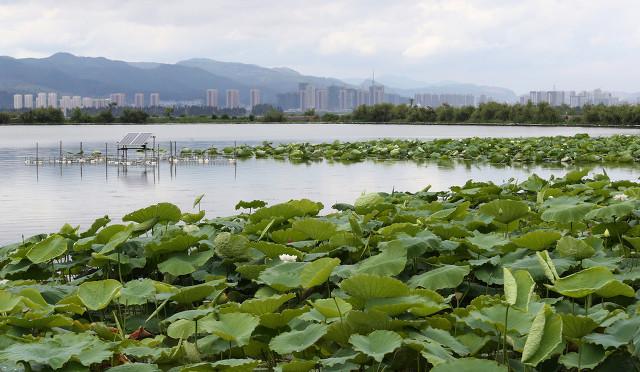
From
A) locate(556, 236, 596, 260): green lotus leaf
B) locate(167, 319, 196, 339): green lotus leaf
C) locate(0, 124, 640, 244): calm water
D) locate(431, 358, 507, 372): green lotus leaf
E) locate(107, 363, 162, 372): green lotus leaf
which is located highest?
locate(556, 236, 596, 260): green lotus leaf

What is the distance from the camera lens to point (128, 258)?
4.18 m

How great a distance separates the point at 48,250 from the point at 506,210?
98.2 inches

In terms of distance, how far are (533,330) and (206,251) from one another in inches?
83.8

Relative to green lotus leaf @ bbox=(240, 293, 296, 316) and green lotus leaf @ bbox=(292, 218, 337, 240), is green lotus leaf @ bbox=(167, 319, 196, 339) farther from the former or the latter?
green lotus leaf @ bbox=(292, 218, 337, 240)

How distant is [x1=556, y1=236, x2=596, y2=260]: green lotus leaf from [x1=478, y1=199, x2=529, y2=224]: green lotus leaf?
1.79 ft

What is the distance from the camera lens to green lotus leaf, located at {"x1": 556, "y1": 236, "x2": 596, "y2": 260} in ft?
11.7

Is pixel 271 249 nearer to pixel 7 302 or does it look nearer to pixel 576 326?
pixel 7 302

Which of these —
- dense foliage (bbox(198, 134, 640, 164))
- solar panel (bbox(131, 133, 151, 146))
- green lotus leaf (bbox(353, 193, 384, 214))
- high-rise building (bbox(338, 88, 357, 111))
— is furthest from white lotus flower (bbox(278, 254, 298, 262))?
high-rise building (bbox(338, 88, 357, 111))

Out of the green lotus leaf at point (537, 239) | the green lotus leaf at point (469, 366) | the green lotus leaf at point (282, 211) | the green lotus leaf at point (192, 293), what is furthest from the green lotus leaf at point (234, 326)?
the green lotus leaf at point (282, 211)

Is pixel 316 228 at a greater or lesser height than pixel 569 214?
lesser

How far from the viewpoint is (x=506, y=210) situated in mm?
4227

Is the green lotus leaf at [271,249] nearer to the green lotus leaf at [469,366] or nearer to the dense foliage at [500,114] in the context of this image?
the green lotus leaf at [469,366]

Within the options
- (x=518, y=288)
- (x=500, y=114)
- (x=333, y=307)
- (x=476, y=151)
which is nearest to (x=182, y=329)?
(x=333, y=307)

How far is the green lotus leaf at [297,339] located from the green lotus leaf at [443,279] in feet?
2.69
